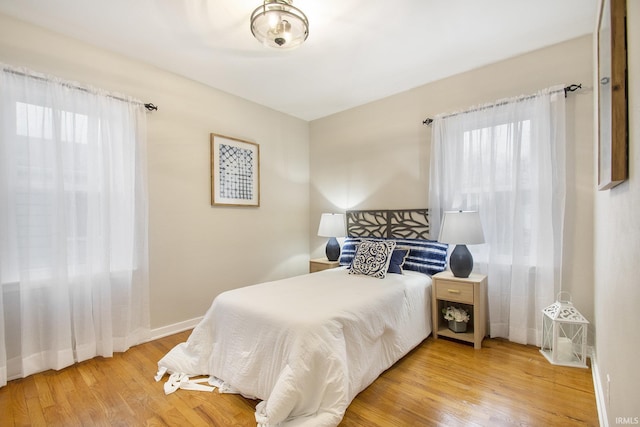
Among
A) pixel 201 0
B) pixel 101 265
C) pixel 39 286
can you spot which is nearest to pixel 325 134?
pixel 201 0

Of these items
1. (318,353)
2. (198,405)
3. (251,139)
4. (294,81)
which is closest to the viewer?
(318,353)

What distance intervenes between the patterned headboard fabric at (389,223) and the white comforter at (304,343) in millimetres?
952

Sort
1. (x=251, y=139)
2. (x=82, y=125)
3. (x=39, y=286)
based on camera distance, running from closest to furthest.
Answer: (x=39, y=286), (x=82, y=125), (x=251, y=139)

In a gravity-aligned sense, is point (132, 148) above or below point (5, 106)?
below

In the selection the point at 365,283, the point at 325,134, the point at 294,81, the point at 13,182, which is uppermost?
the point at 294,81

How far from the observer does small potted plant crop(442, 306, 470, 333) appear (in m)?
2.70

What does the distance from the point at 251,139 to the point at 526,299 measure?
134 inches

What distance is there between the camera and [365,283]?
8.31ft

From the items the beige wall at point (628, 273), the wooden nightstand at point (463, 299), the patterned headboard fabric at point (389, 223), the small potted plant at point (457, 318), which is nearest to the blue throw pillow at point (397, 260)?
the wooden nightstand at point (463, 299)

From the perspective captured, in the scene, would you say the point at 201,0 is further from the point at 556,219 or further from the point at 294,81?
the point at 556,219

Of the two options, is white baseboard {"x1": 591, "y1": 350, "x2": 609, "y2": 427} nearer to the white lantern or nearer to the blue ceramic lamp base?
the white lantern

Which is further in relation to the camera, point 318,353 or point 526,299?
point 526,299

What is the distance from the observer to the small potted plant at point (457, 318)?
2695 millimetres

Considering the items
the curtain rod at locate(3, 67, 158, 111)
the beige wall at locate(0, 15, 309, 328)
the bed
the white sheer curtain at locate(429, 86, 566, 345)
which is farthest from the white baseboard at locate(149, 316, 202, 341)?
the white sheer curtain at locate(429, 86, 566, 345)
